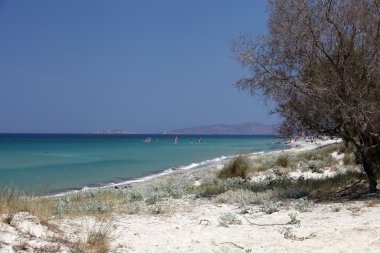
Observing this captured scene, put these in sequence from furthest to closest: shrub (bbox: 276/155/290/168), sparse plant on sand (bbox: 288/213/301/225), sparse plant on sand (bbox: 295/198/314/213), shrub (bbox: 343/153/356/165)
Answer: shrub (bbox: 276/155/290/168) → shrub (bbox: 343/153/356/165) → sparse plant on sand (bbox: 295/198/314/213) → sparse plant on sand (bbox: 288/213/301/225)

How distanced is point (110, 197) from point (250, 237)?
6.07 meters

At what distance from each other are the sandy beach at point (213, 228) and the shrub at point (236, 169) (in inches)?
219

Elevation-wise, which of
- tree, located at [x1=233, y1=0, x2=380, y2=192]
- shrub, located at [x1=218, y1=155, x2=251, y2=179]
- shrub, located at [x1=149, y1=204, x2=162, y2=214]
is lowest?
shrub, located at [x1=149, y1=204, x2=162, y2=214]

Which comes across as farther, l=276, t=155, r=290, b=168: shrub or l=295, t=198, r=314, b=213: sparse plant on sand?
l=276, t=155, r=290, b=168: shrub

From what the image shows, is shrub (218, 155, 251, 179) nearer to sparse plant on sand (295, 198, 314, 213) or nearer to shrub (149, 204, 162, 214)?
sparse plant on sand (295, 198, 314, 213)

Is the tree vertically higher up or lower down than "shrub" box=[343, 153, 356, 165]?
higher up

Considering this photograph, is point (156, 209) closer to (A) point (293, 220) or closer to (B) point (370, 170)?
(A) point (293, 220)

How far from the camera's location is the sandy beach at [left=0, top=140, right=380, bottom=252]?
5.88m

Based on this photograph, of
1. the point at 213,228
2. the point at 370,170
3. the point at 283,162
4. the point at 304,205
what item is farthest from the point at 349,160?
the point at 213,228

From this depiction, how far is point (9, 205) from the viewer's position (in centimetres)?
657

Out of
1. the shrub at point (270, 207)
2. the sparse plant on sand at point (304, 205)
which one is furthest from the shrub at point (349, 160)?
the shrub at point (270, 207)

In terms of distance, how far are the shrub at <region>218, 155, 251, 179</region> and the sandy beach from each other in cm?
556

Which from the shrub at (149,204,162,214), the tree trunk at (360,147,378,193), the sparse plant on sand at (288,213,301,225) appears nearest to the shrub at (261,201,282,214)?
the sparse plant on sand at (288,213,301,225)

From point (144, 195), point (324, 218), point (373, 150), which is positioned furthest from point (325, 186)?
point (144, 195)
